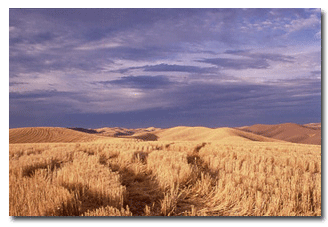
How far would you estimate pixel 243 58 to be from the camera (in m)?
4.71

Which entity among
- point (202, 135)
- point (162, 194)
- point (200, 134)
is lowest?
point (162, 194)

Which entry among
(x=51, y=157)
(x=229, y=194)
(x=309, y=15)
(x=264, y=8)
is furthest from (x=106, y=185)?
(x=309, y=15)

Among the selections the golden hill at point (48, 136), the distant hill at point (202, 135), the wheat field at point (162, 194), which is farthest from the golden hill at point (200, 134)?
the wheat field at point (162, 194)

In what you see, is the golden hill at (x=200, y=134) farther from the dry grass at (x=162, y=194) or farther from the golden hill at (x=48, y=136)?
the dry grass at (x=162, y=194)

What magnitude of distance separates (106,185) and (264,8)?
A: 164 inches

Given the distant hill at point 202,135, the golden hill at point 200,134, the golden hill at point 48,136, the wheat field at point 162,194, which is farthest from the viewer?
the golden hill at point 200,134

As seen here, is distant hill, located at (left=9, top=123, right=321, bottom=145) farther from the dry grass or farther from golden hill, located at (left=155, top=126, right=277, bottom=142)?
the dry grass

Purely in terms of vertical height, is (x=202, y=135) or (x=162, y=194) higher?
(x=202, y=135)

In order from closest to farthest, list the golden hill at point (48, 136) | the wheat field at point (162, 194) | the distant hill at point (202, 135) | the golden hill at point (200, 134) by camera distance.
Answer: the wheat field at point (162, 194), the golden hill at point (48, 136), the distant hill at point (202, 135), the golden hill at point (200, 134)

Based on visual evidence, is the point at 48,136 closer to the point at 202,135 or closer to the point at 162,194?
the point at 162,194

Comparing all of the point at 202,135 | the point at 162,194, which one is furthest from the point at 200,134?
the point at 162,194

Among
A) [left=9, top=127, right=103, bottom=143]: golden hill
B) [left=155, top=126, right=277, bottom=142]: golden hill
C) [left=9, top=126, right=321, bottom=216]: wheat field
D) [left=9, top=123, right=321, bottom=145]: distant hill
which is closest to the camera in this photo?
[left=9, top=126, right=321, bottom=216]: wheat field

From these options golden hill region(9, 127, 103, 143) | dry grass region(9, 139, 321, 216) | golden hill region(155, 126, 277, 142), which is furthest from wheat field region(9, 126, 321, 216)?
golden hill region(155, 126, 277, 142)
